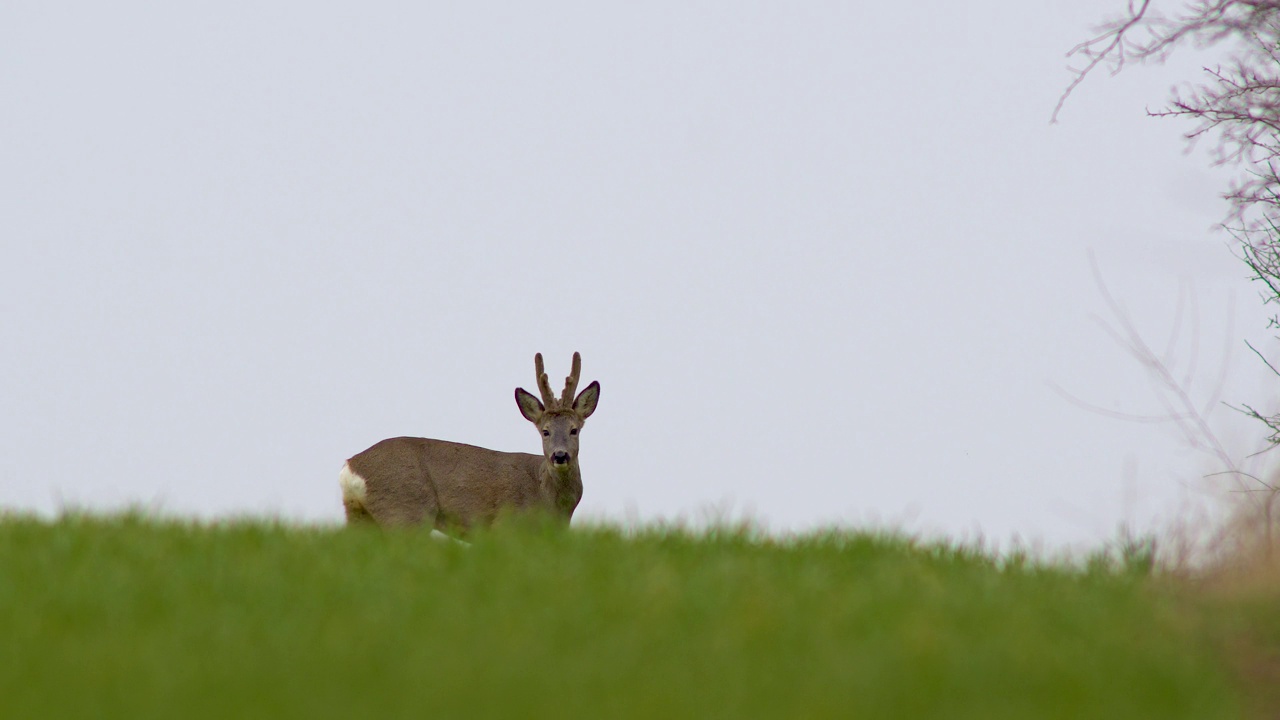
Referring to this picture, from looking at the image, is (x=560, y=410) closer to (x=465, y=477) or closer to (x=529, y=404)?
(x=529, y=404)

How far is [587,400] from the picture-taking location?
13.0 metres

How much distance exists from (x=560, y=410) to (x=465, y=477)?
1129 mm

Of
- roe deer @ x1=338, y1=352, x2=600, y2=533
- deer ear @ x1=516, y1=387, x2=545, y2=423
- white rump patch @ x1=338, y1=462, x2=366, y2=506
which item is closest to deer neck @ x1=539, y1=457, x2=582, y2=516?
roe deer @ x1=338, y1=352, x2=600, y2=533

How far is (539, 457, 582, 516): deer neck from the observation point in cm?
1301

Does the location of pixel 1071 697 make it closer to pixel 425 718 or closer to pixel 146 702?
pixel 425 718

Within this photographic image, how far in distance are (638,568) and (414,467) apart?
5263 millimetres

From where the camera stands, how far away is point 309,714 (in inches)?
209

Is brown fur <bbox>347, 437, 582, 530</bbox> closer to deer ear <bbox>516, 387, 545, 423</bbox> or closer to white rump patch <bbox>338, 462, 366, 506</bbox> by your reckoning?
white rump patch <bbox>338, 462, 366, 506</bbox>

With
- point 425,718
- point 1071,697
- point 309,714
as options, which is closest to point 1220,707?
point 1071,697

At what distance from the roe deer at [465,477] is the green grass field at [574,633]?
3672 mm

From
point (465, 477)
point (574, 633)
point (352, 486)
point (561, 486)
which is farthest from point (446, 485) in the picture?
point (574, 633)

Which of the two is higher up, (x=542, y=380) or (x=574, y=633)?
(x=542, y=380)

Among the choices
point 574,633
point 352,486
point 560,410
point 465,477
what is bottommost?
point 574,633

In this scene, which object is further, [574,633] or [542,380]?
[542,380]
